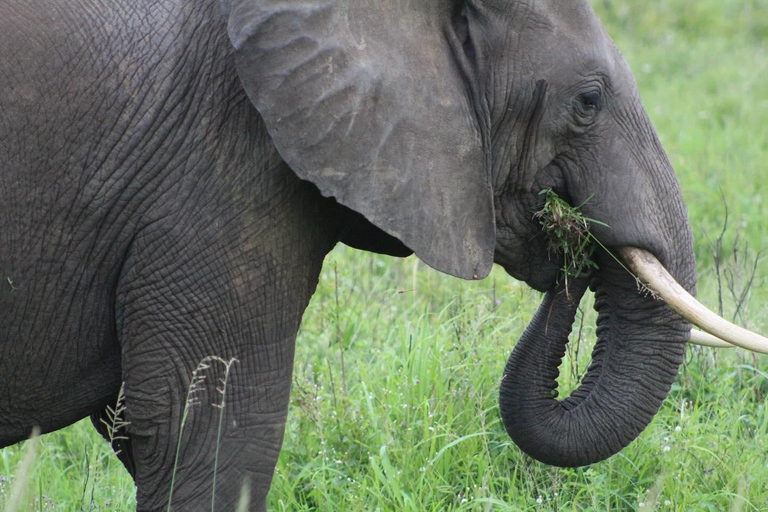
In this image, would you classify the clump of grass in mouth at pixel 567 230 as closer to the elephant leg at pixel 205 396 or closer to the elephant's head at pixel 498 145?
the elephant's head at pixel 498 145

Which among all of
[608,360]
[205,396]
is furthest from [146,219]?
[608,360]

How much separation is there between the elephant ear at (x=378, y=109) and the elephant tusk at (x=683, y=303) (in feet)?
1.59

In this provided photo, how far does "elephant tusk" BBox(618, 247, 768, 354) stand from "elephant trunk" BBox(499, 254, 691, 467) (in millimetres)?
111

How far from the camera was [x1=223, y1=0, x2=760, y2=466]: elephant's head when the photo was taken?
2848 mm

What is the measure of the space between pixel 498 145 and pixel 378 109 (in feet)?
1.45

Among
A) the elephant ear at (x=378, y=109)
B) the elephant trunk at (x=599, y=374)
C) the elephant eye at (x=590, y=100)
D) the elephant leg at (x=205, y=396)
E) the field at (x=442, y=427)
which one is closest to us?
the elephant ear at (x=378, y=109)

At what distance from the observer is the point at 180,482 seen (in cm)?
307

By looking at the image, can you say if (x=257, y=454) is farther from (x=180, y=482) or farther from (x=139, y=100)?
(x=139, y=100)

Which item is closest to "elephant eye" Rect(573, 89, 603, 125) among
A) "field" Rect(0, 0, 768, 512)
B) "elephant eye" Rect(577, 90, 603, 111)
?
"elephant eye" Rect(577, 90, 603, 111)

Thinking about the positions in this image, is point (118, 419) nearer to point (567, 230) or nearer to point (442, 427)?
point (567, 230)

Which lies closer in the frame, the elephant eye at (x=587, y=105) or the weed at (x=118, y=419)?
the weed at (x=118, y=419)

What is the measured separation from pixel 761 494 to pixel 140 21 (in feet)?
8.70

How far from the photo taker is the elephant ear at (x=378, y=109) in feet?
9.26

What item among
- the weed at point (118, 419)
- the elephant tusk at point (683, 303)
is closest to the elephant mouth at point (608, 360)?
the elephant tusk at point (683, 303)
